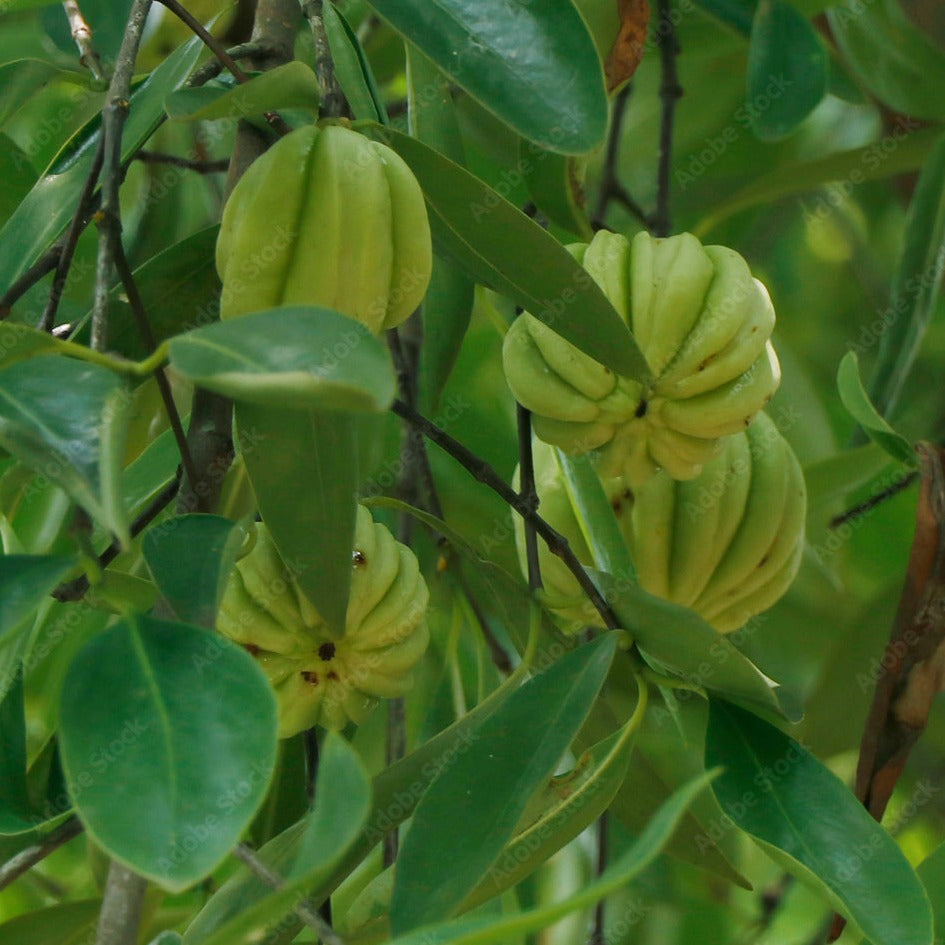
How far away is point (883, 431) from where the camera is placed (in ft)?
4.06

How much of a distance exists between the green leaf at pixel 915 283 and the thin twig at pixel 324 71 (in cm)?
79

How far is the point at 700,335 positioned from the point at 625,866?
0.61 meters

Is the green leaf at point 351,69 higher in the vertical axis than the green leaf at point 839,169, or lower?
higher

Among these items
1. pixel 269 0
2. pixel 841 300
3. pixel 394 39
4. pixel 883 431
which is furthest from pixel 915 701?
pixel 841 300

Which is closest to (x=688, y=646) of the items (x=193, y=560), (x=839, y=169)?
(x=193, y=560)

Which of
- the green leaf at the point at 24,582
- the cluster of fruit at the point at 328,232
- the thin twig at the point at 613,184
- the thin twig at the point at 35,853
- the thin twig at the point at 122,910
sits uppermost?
the cluster of fruit at the point at 328,232

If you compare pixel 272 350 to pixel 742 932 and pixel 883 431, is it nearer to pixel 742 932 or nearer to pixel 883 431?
pixel 883 431

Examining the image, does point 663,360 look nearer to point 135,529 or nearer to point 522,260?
point 522,260

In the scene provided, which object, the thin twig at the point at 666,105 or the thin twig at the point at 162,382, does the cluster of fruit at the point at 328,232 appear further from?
the thin twig at the point at 666,105

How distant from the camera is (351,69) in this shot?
1020 mm

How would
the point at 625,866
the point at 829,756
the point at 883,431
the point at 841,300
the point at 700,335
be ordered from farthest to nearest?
the point at 841,300 → the point at 829,756 → the point at 883,431 → the point at 700,335 → the point at 625,866

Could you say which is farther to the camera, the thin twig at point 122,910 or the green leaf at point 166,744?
the thin twig at point 122,910

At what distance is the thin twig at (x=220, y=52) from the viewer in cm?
94

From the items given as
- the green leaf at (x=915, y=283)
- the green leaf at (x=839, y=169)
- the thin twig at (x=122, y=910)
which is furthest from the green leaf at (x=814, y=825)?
the green leaf at (x=839, y=169)
